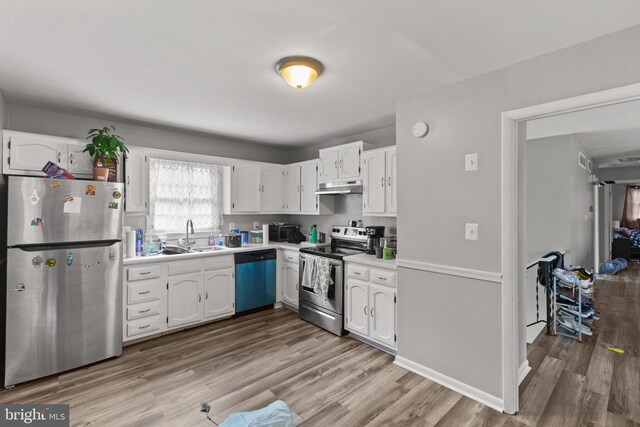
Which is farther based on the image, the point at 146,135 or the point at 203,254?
the point at 146,135

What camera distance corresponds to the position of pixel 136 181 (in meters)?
3.46

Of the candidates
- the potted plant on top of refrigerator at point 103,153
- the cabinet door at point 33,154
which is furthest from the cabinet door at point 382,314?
the cabinet door at point 33,154

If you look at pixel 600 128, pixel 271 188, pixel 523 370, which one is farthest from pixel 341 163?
pixel 600 128

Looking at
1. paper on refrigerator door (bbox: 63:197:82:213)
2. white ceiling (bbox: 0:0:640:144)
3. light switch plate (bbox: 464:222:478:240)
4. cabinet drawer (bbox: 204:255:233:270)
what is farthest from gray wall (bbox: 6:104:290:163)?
light switch plate (bbox: 464:222:478:240)

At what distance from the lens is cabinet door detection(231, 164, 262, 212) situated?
4.31 meters

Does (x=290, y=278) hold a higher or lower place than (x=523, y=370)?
higher

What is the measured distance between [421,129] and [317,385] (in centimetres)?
229

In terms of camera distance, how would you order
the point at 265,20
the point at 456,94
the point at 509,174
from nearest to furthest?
the point at 265,20
the point at 509,174
the point at 456,94

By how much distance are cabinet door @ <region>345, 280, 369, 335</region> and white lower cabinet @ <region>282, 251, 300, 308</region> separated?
927 millimetres

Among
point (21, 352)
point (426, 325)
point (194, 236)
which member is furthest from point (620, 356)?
point (21, 352)

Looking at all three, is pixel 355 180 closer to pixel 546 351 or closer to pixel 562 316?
pixel 546 351

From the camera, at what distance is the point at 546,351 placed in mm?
3008

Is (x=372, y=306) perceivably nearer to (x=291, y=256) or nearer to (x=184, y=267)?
(x=291, y=256)

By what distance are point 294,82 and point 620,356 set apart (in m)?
3.85
